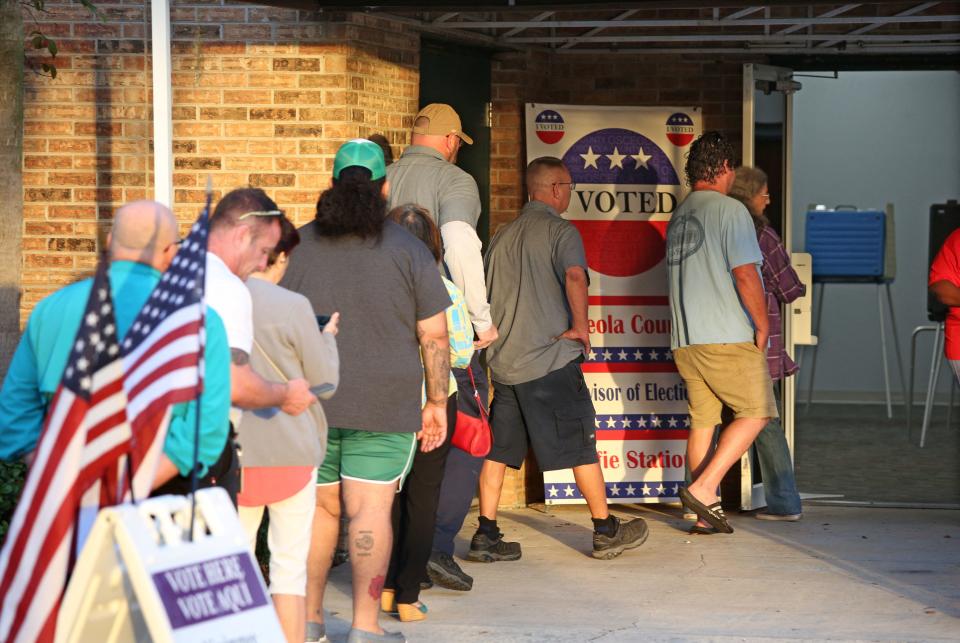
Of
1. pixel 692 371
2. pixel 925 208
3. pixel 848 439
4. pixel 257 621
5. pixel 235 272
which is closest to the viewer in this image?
pixel 257 621

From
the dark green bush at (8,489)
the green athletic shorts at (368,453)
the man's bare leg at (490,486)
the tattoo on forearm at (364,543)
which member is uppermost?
the green athletic shorts at (368,453)

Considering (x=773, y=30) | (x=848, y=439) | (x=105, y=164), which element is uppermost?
(x=773, y=30)

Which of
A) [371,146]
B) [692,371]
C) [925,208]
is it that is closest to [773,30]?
[692,371]

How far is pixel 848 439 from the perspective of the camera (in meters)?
11.7

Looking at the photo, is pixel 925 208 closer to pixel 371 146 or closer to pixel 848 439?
pixel 848 439

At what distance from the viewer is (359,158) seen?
17.1 ft

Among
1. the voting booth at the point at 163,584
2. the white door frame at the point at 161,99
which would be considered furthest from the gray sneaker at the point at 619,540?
the voting booth at the point at 163,584

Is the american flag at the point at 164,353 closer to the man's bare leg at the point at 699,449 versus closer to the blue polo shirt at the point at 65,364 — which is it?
the blue polo shirt at the point at 65,364

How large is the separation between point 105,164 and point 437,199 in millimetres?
1449

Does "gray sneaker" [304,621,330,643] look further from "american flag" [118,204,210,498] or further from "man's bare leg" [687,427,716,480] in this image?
"man's bare leg" [687,427,716,480]

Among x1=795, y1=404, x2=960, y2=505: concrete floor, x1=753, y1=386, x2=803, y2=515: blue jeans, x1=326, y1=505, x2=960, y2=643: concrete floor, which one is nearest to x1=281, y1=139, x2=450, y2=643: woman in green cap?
x1=326, y1=505, x2=960, y2=643: concrete floor

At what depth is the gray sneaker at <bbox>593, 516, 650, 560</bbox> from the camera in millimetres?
6922

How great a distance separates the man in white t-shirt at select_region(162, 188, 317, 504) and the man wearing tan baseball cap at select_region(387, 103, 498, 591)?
1.81 m

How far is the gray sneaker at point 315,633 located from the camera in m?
5.19
